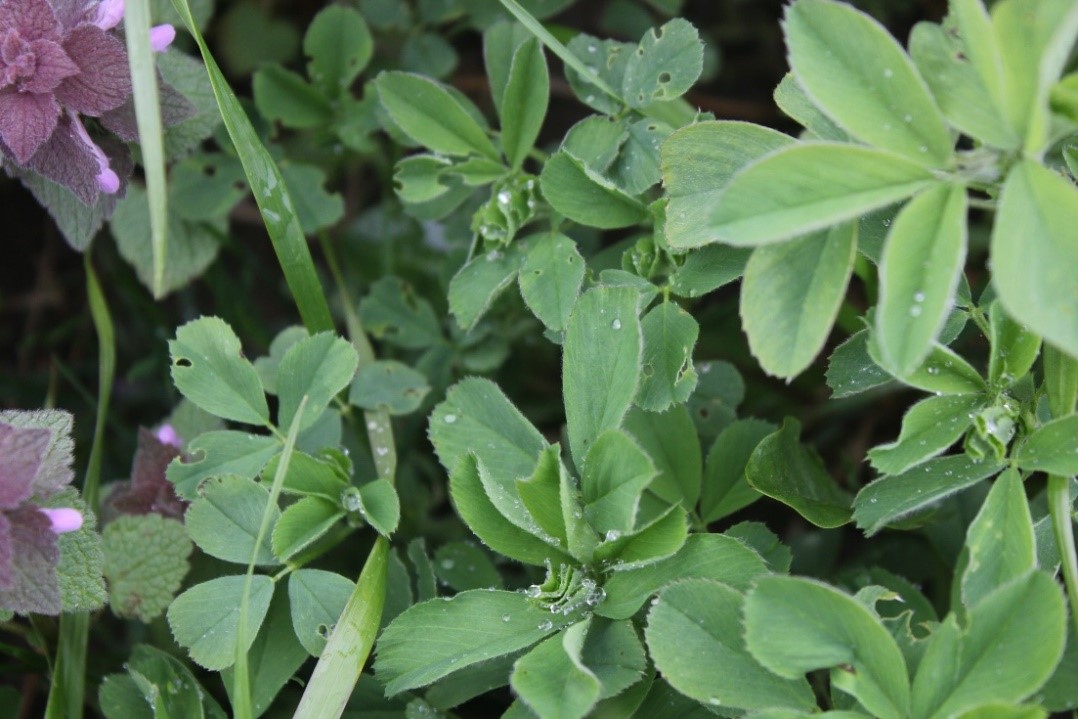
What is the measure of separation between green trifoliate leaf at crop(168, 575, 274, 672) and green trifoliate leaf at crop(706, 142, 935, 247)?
0.81 meters

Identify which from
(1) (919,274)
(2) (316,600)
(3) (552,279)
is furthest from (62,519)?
(1) (919,274)

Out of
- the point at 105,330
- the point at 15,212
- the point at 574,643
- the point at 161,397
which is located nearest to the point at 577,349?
the point at 574,643

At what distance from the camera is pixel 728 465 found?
58.7 inches

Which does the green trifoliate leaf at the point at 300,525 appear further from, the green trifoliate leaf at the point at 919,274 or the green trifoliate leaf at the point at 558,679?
the green trifoliate leaf at the point at 919,274

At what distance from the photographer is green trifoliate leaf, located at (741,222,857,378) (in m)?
1.02

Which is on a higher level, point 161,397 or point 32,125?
point 32,125

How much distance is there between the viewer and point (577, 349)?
1.27m

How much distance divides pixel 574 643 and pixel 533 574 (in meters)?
0.51

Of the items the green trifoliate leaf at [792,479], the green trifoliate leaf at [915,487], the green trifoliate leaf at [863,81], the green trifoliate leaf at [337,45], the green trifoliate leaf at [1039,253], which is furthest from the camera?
the green trifoliate leaf at [337,45]

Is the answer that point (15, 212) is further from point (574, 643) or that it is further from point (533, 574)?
point (574, 643)

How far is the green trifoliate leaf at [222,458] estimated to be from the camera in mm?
1438

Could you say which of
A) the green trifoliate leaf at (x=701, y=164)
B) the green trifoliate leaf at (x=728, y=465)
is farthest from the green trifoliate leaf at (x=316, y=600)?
the green trifoliate leaf at (x=701, y=164)

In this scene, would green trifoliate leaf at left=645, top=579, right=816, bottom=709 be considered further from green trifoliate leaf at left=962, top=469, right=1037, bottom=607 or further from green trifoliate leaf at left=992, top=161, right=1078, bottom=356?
green trifoliate leaf at left=992, top=161, right=1078, bottom=356

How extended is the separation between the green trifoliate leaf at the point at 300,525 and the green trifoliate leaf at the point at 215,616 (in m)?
0.07
